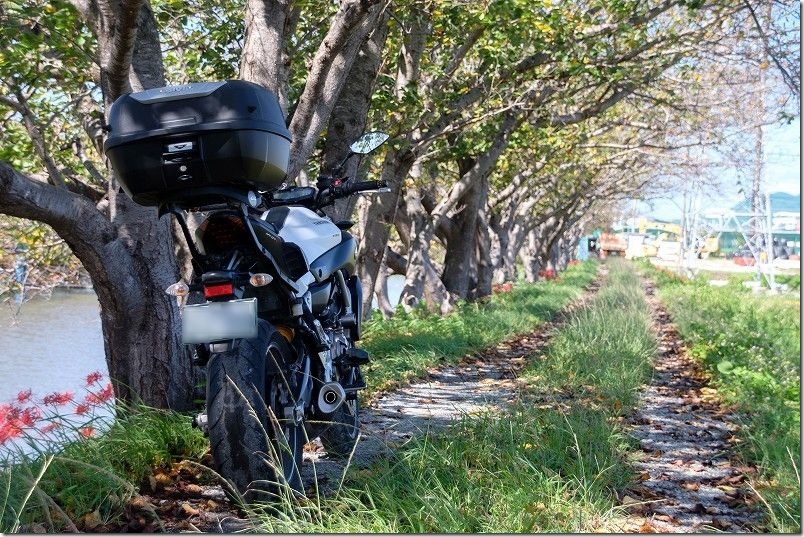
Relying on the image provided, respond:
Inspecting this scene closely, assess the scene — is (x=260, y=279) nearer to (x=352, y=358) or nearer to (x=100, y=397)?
(x=352, y=358)

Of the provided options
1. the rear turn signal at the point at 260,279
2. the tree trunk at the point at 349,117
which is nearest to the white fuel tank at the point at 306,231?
the rear turn signal at the point at 260,279

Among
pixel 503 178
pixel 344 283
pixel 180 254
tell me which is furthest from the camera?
pixel 503 178

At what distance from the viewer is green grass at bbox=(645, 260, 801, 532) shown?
4.63 meters

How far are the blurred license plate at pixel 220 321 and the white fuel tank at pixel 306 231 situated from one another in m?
0.67

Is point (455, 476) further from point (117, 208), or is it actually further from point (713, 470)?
point (117, 208)

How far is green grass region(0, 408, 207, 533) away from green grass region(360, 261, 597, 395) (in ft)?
9.10

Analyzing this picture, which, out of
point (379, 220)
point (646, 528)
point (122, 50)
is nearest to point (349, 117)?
point (379, 220)

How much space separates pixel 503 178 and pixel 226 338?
1799cm

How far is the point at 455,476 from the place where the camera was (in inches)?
169

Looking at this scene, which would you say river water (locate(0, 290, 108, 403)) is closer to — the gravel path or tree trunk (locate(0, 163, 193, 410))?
tree trunk (locate(0, 163, 193, 410))

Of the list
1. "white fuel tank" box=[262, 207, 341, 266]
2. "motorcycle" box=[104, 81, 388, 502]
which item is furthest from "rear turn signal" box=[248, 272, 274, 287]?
"white fuel tank" box=[262, 207, 341, 266]

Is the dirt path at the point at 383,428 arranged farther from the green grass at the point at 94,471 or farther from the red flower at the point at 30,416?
the red flower at the point at 30,416

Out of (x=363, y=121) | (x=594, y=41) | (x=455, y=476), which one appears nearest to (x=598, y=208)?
(x=594, y=41)

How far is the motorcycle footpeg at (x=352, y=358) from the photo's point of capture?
525 cm
